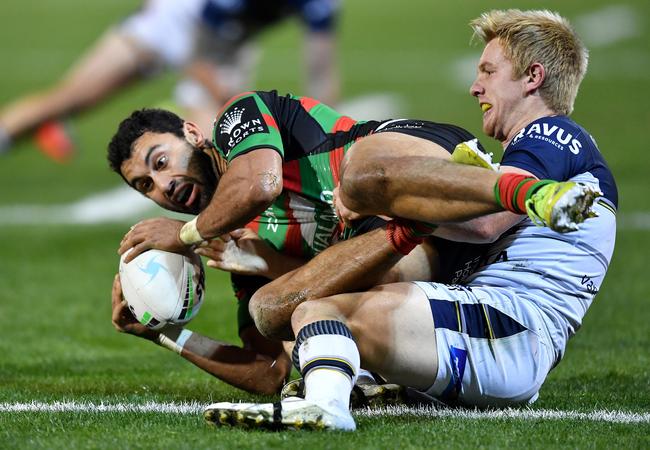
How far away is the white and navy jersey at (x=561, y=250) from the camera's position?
5168 mm

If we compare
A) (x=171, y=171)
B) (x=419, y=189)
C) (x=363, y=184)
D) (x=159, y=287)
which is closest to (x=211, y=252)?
(x=159, y=287)

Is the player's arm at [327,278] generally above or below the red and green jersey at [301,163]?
below

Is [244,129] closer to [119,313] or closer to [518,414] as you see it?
[119,313]

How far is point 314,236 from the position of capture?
19.4 ft

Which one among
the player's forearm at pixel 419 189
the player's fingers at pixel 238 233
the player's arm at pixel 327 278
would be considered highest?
the player's forearm at pixel 419 189

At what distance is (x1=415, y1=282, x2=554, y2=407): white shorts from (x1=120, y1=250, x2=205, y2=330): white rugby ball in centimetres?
116

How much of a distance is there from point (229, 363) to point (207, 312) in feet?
8.40

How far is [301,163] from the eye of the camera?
19.0 feet

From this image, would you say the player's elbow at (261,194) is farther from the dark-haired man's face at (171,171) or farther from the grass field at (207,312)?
the grass field at (207,312)

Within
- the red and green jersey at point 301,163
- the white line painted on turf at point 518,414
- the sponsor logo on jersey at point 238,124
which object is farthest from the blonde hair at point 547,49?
the white line painted on turf at point 518,414

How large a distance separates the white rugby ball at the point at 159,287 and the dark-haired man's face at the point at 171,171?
36 centimetres

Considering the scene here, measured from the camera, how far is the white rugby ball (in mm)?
5582

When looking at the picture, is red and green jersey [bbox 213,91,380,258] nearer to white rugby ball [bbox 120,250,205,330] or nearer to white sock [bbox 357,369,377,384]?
white rugby ball [bbox 120,250,205,330]

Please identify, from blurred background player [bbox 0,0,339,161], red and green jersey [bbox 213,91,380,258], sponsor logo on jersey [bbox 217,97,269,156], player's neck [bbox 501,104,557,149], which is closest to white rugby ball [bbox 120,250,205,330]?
red and green jersey [bbox 213,91,380,258]
